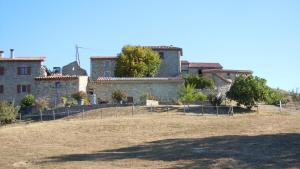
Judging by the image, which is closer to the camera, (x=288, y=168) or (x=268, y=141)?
(x=288, y=168)

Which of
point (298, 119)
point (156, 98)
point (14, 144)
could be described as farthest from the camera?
point (156, 98)

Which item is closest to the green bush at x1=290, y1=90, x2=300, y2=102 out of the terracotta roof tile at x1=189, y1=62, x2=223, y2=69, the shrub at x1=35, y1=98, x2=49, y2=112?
the terracotta roof tile at x1=189, y1=62, x2=223, y2=69

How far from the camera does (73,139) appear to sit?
1271 inches

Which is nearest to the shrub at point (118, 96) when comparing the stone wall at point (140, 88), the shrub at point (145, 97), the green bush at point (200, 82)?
the shrub at point (145, 97)

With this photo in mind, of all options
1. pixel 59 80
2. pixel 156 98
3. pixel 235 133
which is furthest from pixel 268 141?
pixel 59 80

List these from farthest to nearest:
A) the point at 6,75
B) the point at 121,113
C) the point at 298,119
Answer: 1. the point at 6,75
2. the point at 121,113
3. the point at 298,119

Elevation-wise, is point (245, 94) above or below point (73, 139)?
above

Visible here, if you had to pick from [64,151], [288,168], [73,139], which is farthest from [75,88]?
[288,168]

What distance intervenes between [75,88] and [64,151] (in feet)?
110

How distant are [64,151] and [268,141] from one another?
1109cm

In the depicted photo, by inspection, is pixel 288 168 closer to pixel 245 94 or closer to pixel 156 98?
pixel 245 94

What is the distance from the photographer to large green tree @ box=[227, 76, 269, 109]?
47250 mm

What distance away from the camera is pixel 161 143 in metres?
28.9

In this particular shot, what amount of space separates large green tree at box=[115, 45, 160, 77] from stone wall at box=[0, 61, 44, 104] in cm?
1121
